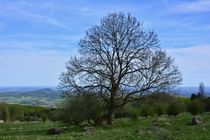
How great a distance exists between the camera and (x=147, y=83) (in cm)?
3938

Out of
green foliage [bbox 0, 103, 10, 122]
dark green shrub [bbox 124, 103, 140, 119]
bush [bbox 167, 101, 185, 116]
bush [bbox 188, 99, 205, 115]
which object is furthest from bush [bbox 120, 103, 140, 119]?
green foliage [bbox 0, 103, 10, 122]

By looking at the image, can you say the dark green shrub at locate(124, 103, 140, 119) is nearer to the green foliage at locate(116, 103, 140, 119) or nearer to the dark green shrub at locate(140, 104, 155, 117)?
the green foliage at locate(116, 103, 140, 119)

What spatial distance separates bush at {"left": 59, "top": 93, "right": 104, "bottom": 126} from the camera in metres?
35.8

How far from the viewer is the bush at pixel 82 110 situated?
35.8 metres

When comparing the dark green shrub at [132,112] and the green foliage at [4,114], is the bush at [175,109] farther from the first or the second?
the green foliage at [4,114]

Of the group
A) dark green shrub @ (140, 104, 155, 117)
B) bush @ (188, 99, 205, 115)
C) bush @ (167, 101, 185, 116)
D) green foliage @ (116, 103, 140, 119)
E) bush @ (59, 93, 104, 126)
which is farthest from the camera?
dark green shrub @ (140, 104, 155, 117)

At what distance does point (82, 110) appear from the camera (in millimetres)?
35719

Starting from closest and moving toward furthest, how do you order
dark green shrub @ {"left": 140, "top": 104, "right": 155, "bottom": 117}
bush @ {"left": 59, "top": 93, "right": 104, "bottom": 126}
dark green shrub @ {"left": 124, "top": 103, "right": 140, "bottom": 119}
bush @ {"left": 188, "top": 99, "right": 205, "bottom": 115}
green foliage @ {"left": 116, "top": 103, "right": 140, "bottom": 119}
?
bush @ {"left": 59, "top": 93, "right": 104, "bottom": 126}, bush @ {"left": 188, "top": 99, "right": 205, "bottom": 115}, green foliage @ {"left": 116, "top": 103, "right": 140, "bottom": 119}, dark green shrub @ {"left": 124, "top": 103, "right": 140, "bottom": 119}, dark green shrub @ {"left": 140, "top": 104, "right": 155, "bottom": 117}

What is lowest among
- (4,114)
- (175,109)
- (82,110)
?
(82,110)

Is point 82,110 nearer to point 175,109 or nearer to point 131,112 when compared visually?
point 131,112

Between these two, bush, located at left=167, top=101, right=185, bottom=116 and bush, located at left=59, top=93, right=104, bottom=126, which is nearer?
bush, located at left=59, top=93, right=104, bottom=126

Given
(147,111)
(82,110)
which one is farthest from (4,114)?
(82,110)

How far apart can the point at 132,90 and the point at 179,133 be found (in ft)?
58.8

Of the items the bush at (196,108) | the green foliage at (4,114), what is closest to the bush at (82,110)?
the bush at (196,108)
